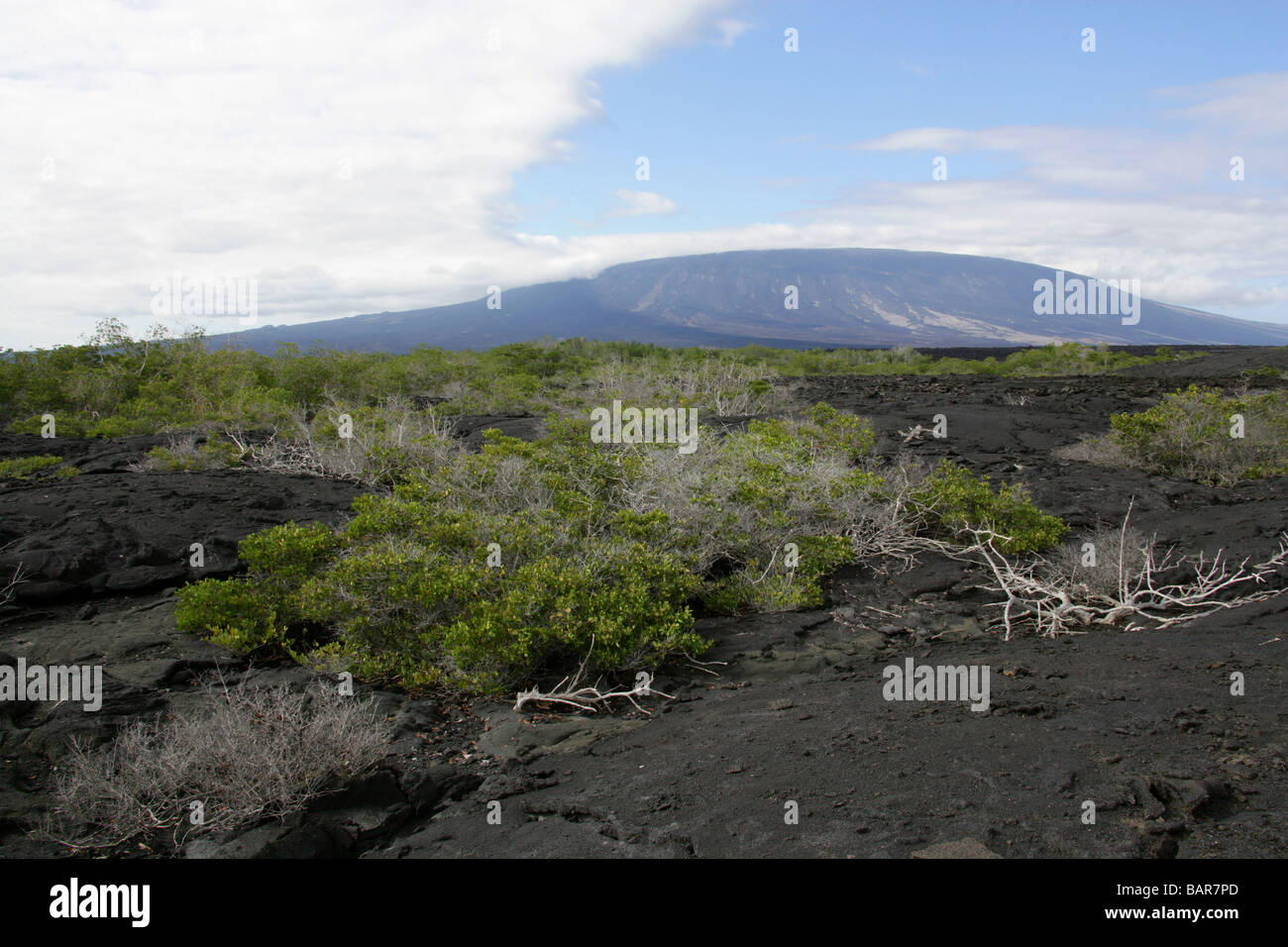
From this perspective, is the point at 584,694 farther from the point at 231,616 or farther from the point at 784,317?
the point at 784,317

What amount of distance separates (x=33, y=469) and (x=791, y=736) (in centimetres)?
1111

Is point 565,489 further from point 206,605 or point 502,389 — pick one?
point 502,389

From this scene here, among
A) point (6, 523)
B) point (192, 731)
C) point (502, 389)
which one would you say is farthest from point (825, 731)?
point (502, 389)

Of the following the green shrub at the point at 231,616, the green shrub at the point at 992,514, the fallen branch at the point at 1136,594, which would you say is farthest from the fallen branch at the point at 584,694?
the green shrub at the point at 992,514

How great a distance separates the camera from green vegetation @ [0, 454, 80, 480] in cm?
967

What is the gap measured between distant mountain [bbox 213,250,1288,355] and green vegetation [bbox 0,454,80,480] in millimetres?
105368

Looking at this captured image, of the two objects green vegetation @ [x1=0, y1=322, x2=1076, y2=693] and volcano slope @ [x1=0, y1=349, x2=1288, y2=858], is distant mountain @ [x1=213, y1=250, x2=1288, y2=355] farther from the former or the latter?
volcano slope @ [x1=0, y1=349, x2=1288, y2=858]

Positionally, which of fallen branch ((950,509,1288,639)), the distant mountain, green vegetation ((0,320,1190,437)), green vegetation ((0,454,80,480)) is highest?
the distant mountain

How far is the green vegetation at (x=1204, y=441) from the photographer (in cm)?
1111

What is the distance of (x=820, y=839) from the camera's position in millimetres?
2963

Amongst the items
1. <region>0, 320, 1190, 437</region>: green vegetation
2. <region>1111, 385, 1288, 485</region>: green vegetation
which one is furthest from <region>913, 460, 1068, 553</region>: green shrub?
<region>0, 320, 1190, 437</region>: green vegetation

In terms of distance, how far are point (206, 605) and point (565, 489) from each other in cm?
372

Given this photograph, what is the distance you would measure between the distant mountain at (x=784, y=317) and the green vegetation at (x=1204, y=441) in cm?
10866

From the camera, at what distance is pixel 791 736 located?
162 inches
